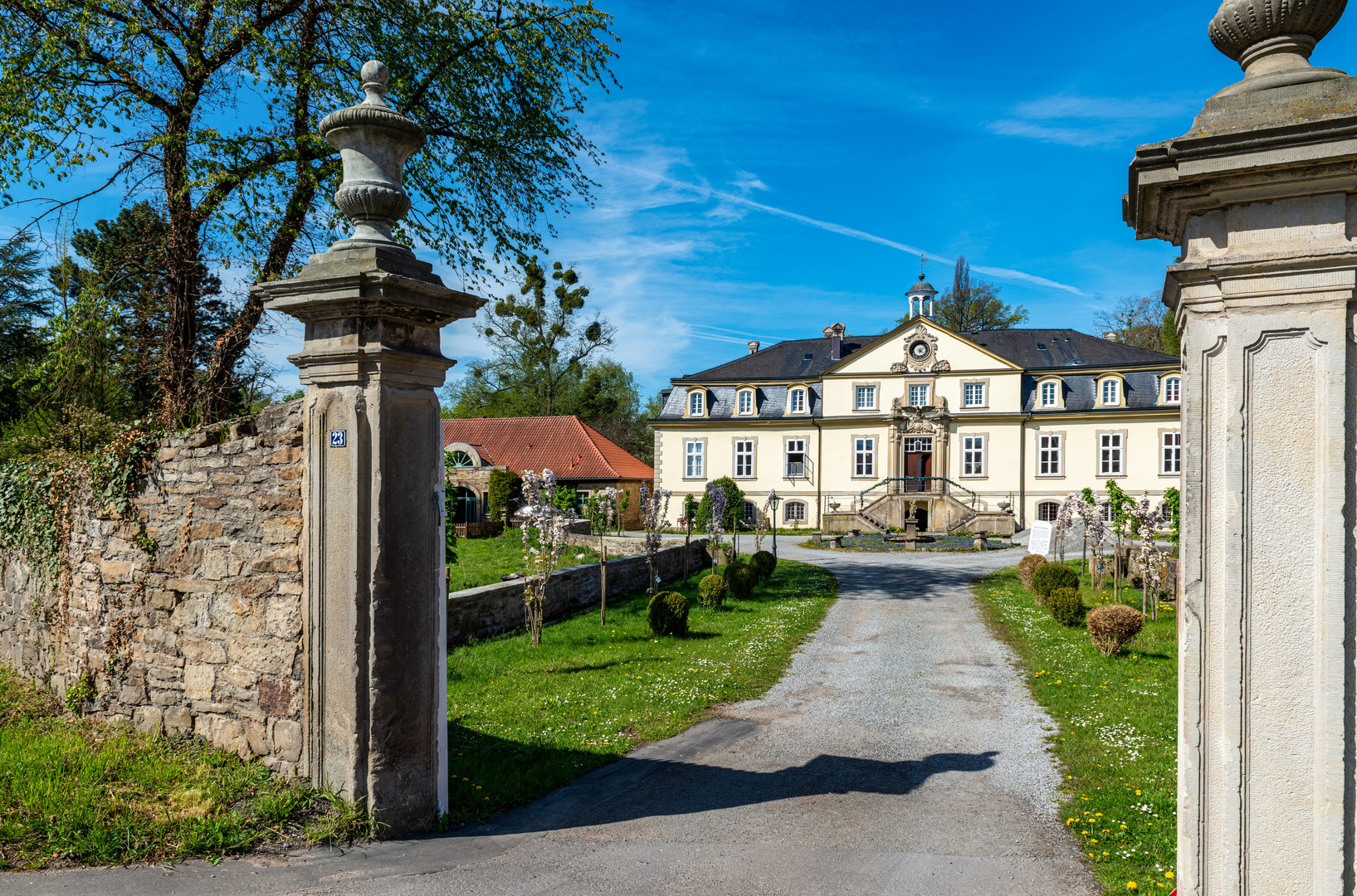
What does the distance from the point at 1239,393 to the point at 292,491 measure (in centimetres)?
519

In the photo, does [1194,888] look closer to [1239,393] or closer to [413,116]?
[1239,393]

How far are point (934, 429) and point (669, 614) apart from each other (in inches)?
990

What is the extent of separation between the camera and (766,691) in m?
8.89

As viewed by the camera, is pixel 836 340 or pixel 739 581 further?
pixel 836 340

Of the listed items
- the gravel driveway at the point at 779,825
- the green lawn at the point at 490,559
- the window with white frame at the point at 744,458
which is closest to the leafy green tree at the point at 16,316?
the green lawn at the point at 490,559

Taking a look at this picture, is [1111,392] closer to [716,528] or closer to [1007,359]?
[1007,359]

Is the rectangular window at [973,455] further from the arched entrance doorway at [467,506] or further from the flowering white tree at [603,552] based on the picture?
the arched entrance doorway at [467,506]

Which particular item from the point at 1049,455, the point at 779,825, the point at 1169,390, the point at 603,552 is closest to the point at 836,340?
the point at 1049,455

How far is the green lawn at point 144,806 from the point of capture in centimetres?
432

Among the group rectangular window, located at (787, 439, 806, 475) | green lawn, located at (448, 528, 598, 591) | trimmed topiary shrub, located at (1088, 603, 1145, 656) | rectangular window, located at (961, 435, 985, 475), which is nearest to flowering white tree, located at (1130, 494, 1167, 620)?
trimmed topiary shrub, located at (1088, 603, 1145, 656)

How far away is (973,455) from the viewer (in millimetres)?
33812

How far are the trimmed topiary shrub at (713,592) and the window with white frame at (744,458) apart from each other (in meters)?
22.0

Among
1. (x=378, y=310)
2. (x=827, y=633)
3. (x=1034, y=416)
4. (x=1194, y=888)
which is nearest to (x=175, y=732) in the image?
(x=378, y=310)

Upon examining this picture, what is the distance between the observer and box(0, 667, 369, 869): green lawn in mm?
4324
